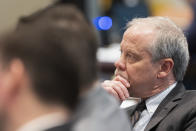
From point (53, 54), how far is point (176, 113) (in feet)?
3.51

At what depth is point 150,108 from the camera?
206cm

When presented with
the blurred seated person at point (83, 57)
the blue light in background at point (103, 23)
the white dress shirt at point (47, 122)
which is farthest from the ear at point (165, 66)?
the blue light in background at point (103, 23)

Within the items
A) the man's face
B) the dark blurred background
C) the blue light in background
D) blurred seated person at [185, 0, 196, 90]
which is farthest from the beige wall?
the man's face

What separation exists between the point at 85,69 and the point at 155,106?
111 cm

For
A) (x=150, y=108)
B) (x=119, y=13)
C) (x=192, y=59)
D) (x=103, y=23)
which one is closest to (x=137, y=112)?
(x=150, y=108)

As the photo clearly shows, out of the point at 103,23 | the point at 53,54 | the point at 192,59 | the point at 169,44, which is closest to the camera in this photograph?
the point at 53,54

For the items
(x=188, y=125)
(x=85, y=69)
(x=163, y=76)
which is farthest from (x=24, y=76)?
(x=163, y=76)

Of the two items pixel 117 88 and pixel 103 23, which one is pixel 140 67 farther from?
pixel 103 23

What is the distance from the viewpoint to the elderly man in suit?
2.02 meters

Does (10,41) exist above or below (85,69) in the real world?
above

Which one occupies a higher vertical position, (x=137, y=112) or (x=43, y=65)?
(x=43, y=65)

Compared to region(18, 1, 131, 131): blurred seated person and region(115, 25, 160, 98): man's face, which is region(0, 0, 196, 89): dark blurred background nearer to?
region(115, 25, 160, 98): man's face

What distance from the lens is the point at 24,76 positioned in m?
0.98

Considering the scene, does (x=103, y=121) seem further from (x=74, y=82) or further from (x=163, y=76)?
(x=163, y=76)
